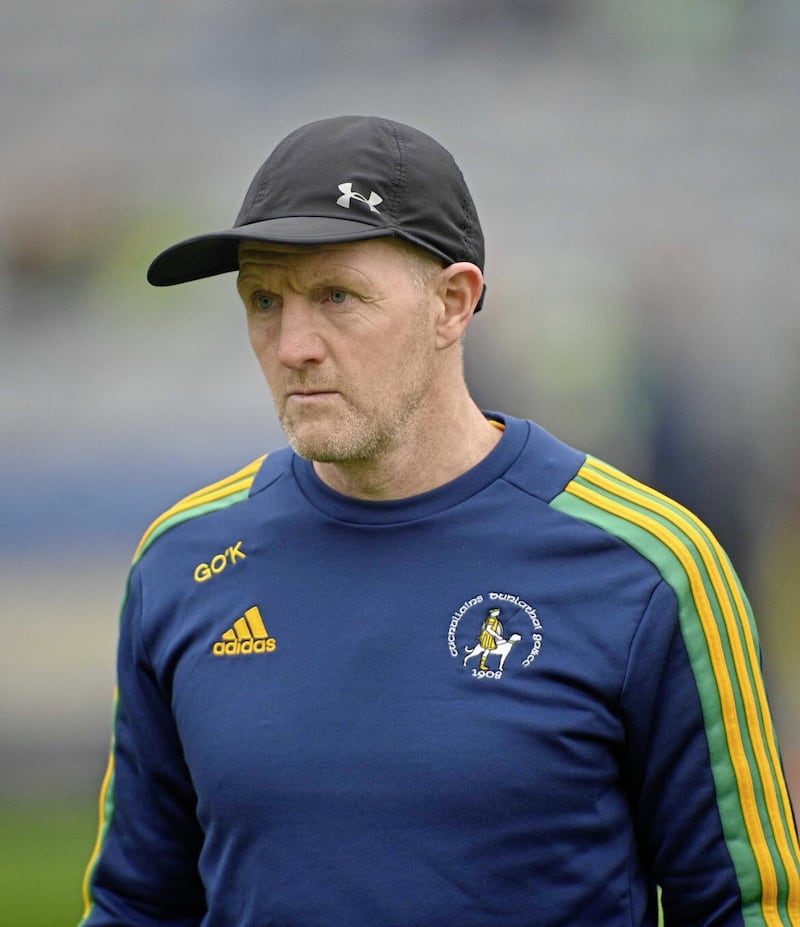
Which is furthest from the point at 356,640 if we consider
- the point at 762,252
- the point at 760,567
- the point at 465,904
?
the point at 762,252

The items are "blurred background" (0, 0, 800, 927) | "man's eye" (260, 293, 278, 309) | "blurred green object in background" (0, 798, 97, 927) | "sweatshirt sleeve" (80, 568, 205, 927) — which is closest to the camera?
"man's eye" (260, 293, 278, 309)

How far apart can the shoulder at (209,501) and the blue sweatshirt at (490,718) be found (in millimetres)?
127

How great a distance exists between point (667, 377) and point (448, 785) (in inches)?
113

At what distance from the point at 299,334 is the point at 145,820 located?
654 millimetres

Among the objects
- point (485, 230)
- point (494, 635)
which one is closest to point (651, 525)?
point (494, 635)

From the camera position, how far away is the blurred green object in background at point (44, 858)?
3629 mm

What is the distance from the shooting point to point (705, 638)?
1523mm

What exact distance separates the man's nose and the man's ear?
164 millimetres

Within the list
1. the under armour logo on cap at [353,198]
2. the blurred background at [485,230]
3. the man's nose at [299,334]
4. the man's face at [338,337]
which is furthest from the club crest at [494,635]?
the blurred background at [485,230]

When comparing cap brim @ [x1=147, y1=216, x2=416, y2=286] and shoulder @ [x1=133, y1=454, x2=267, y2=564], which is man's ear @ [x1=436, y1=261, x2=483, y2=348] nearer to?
cap brim @ [x1=147, y1=216, x2=416, y2=286]

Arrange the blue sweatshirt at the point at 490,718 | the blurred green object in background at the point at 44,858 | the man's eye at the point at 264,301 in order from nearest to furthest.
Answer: the blue sweatshirt at the point at 490,718 < the man's eye at the point at 264,301 < the blurred green object in background at the point at 44,858

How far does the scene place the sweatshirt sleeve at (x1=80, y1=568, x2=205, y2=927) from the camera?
1.73 m

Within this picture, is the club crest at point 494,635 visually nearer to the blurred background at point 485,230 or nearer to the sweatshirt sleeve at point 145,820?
the sweatshirt sleeve at point 145,820

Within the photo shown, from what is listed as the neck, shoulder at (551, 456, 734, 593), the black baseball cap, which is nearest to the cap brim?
the black baseball cap
